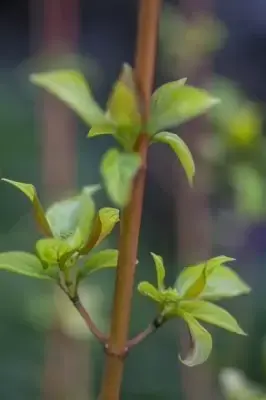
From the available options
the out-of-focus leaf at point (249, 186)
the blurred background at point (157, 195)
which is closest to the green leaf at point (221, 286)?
the blurred background at point (157, 195)

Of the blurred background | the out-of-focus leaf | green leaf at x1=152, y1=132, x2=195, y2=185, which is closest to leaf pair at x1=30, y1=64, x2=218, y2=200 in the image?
green leaf at x1=152, y1=132, x2=195, y2=185

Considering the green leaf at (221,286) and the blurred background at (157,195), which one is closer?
the green leaf at (221,286)

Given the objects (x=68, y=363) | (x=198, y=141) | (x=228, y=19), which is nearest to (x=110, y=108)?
(x=68, y=363)

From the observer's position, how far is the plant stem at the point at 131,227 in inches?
10.4

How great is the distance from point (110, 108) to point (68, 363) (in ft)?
1.56

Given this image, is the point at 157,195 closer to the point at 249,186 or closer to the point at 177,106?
the point at 249,186

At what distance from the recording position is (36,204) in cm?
30

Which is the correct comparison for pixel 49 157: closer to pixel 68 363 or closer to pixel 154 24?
pixel 68 363

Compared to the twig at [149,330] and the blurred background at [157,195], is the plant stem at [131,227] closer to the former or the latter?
the twig at [149,330]

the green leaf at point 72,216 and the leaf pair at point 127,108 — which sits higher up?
the leaf pair at point 127,108

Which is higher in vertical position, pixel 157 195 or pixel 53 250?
pixel 53 250

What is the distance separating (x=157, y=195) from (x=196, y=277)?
130 cm

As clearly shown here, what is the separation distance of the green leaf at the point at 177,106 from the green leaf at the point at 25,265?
80 millimetres

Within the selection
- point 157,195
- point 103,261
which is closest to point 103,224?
point 103,261
